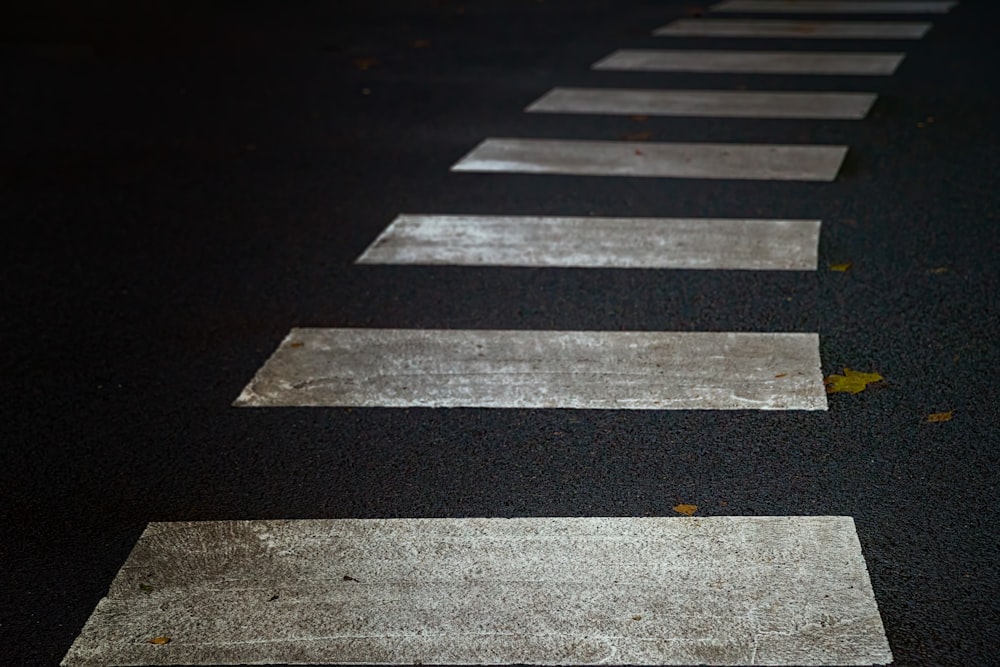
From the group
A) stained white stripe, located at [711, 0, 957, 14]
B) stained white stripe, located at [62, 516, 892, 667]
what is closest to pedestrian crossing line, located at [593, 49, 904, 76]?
stained white stripe, located at [711, 0, 957, 14]

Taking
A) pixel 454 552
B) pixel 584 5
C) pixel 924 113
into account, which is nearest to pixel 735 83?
pixel 924 113

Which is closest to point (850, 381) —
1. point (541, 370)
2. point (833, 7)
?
point (541, 370)

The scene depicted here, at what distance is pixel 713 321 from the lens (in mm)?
4840

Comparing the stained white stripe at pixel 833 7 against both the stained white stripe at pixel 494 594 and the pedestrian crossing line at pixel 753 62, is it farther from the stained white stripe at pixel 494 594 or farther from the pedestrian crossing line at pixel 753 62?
the stained white stripe at pixel 494 594

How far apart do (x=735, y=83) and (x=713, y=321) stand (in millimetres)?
5244

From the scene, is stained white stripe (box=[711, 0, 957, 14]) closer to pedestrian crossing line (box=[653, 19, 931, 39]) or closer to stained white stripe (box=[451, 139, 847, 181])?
pedestrian crossing line (box=[653, 19, 931, 39])

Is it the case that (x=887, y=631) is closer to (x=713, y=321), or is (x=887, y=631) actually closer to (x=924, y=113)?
(x=713, y=321)

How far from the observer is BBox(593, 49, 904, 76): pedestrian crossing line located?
10.1 m

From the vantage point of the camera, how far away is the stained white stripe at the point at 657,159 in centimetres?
707

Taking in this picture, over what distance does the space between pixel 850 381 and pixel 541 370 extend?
1037mm

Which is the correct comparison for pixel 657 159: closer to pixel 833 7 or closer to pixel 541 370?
pixel 541 370

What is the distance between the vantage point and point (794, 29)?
1239 cm

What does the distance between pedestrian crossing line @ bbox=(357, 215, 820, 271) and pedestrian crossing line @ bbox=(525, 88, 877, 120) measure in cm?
259

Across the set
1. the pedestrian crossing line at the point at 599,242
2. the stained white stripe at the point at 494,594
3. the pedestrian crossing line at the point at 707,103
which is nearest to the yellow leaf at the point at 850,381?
the stained white stripe at the point at 494,594
